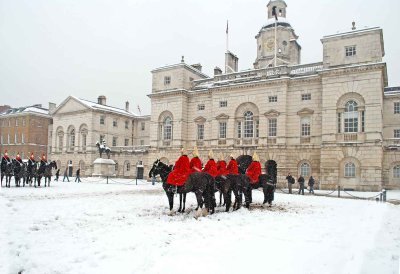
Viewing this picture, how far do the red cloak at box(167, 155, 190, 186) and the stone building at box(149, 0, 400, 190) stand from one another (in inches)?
439

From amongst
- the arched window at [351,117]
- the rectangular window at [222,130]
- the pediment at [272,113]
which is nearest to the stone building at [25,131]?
the rectangular window at [222,130]

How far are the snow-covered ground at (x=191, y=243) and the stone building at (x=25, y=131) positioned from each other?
163 ft

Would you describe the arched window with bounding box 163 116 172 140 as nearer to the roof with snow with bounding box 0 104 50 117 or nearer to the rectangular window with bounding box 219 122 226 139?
the rectangular window with bounding box 219 122 226 139

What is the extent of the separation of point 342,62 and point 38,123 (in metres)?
50.4

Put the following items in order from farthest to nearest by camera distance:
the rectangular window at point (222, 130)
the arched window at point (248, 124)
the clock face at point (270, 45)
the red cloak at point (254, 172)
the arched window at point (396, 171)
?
the clock face at point (270, 45) → the rectangular window at point (222, 130) → the arched window at point (248, 124) → the arched window at point (396, 171) → the red cloak at point (254, 172)

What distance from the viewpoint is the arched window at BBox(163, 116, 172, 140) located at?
38.9m

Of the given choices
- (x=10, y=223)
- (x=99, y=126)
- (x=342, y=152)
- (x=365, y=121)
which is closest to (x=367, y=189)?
(x=342, y=152)

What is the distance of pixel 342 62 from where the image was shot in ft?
94.6

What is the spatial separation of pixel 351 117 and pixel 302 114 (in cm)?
441

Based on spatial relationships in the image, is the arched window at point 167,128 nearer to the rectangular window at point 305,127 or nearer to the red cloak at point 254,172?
the rectangular window at point 305,127

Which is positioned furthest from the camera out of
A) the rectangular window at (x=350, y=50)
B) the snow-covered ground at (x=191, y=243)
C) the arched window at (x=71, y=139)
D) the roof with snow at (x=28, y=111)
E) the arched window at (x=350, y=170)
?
the roof with snow at (x=28, y=111)

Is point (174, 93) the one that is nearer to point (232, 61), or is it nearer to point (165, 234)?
point (232, 61)

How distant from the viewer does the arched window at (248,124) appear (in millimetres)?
33688

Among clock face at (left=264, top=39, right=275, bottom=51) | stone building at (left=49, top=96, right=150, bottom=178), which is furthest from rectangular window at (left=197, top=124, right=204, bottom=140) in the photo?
clock face at (left=264, top=39, right=275, bottom=51)
